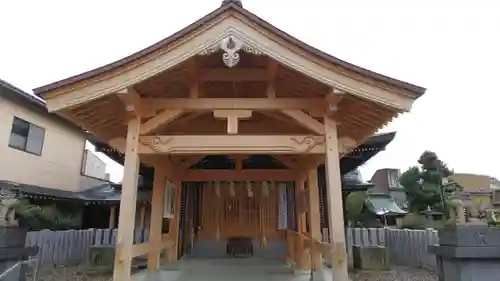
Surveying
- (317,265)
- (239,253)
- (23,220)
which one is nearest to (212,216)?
(239,253)

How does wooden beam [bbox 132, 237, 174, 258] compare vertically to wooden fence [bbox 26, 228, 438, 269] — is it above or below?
above

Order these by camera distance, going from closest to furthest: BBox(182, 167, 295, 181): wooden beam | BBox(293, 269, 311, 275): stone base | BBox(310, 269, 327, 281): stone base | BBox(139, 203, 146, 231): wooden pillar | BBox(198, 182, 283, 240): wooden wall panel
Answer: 1. BBox(310, 269, 327, 281): stone base
2. BBox(293, 269, 311, 275): stone base
3. BBox(182, 167, 295, 181): wooden beam
4. BBox(198, 182, 283, 240): wooden wall panel
5. BBox(139, 203, 146, 231): wooden pillar

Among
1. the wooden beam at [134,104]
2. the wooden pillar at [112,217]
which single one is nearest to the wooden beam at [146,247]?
the wooden beam at [134,104]

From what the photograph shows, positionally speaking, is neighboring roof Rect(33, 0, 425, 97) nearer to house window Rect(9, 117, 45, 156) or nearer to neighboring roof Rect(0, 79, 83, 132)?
neighboring roof Rect(0, 79, 83, 132)

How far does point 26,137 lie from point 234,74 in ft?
39.4

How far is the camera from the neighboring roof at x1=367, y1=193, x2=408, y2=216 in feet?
66.2

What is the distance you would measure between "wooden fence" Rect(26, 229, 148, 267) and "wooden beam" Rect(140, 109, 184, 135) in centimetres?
777

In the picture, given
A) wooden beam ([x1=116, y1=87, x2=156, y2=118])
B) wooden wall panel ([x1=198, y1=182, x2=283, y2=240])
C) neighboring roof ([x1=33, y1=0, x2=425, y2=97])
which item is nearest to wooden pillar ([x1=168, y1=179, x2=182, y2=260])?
wooden wall panel ([x1=198, y1=182, x2=283, y2=240])

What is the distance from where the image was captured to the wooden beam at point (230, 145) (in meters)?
4.84

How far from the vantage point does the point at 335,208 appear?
4.57 metres

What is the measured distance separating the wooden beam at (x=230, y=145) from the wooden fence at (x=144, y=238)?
23.3 feet

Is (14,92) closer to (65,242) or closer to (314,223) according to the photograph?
(65,242)

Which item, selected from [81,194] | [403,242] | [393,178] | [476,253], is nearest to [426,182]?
[403,242]

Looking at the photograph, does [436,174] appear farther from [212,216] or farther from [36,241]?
[36,241]
